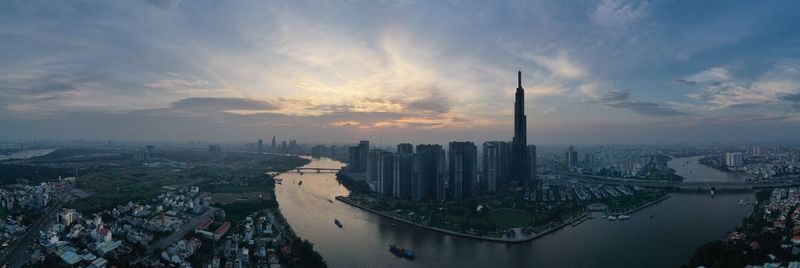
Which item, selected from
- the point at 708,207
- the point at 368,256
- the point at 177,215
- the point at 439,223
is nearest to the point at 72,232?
the point at 177,215

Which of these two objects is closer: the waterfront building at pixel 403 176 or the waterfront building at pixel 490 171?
the waterfront building at pixel 403 176

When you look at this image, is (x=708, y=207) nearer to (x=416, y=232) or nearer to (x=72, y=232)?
(x=416, y=232)

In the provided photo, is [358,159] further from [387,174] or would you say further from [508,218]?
[508,218]

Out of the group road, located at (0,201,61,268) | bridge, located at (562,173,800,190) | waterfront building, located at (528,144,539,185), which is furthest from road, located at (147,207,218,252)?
bridge, located at (562,173,800,190)

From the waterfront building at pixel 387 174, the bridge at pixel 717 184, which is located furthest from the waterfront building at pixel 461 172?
the bridge at pixel 717 184

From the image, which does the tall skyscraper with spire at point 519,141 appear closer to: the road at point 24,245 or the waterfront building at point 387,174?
the waterfront building at point 387,174

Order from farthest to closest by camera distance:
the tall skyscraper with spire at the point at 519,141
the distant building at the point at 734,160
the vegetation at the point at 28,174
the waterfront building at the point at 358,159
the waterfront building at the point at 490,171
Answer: the distant building at the point at 734,160 < the waterfront building at the point at 358,159 < the tall skyscraper with spire at the point at 519,141 < the waterfront building at the point at 490,171 < the vegetation at the point at 28,174

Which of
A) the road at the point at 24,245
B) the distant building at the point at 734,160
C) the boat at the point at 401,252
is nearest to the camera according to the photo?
the road at the point at 24,245

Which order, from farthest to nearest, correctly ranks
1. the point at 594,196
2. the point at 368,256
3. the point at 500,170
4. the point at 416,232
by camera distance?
the point at 500,170 < the point at 594,196 < the point at 416,232 < the point at 368,256
